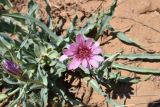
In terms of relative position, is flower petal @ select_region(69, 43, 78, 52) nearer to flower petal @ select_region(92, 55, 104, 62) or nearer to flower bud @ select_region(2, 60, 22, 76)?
flower petal @ select_region(92, 55, 104, 62)

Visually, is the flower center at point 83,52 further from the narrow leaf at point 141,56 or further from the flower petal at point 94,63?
the narrow leaf at point 141,56

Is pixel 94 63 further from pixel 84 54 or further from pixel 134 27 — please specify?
pixel 134 27

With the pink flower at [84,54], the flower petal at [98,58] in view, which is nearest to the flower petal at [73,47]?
the pink flower at [84,54]

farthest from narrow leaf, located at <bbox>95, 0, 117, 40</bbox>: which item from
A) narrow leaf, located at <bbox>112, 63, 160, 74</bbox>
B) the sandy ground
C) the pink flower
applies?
the pink flower

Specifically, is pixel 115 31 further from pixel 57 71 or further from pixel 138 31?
pixel 57 71

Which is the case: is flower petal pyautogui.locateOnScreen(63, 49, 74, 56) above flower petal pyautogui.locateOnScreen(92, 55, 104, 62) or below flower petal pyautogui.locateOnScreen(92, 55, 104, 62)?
above

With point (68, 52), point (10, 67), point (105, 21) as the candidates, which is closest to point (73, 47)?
point (68, 52)
